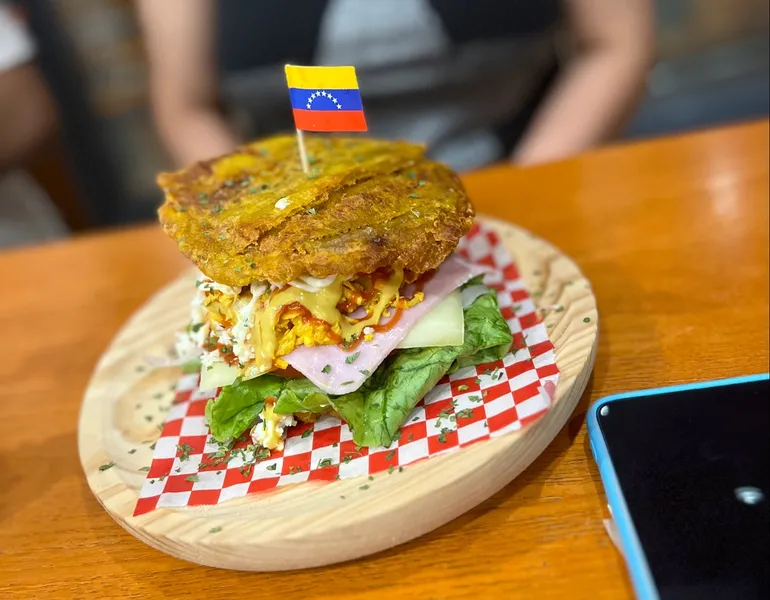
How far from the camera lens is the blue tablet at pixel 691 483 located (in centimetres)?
91

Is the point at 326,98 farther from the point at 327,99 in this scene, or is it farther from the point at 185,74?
the point at 185,74

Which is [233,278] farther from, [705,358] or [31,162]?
[31,162]

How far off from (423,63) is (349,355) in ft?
6.55

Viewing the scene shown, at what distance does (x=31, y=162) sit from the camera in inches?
147

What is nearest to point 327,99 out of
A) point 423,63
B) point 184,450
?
point 184,450

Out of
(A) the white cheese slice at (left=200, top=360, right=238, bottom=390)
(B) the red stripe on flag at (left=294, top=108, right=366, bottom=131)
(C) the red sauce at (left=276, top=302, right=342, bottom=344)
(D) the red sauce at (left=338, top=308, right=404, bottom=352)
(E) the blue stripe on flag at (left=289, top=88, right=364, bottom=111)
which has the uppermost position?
(E) the blue stripe on flag at (left=289, top=88, right=364, bottom=111)

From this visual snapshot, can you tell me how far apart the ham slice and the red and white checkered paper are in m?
0.12

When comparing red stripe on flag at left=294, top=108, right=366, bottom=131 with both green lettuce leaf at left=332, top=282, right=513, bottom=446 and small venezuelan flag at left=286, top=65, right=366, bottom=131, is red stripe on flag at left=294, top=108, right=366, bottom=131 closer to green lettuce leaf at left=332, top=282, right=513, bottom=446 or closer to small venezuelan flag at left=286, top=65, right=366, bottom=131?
small venezuelan flag at left=286, top=65, right=366, bottom=131

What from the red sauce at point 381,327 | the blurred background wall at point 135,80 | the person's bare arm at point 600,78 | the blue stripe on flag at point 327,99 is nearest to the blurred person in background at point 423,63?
the person's bare arm at point 600,78

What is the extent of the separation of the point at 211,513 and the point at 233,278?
1.42 ft

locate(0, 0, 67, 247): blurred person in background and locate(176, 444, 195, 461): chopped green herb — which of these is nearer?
locate(176, 444, 195, 461): chopped green herb

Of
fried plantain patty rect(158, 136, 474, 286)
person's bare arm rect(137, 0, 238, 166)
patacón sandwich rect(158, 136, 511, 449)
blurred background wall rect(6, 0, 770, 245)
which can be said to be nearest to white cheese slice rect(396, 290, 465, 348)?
patacón sandwich rect(158, 136, 511, 449)

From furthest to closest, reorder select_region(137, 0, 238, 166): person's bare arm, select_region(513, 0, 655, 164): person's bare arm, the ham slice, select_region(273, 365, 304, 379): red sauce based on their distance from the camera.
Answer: select_region(137, 0, 238, 166): person's bare arm, select_region(513, 0, 655, 164): person's bare arm, select_region(273, 365, 304, 379): red sauce, the ham slice

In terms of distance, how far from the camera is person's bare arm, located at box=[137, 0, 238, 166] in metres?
2.99
